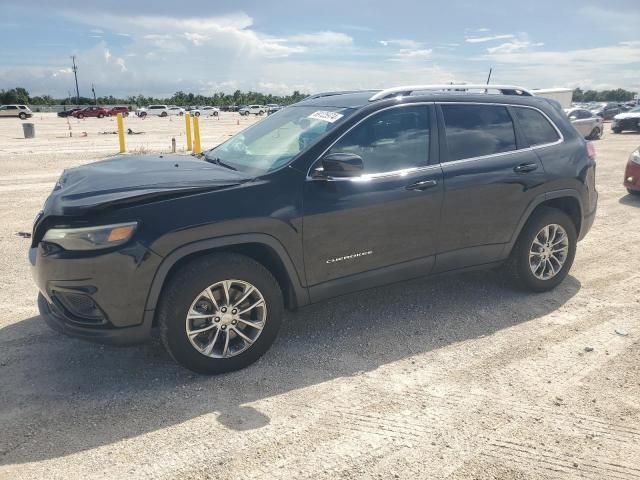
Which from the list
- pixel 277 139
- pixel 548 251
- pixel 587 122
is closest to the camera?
pixel 277 139

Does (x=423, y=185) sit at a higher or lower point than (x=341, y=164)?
lower

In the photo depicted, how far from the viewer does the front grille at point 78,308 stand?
10.0ft

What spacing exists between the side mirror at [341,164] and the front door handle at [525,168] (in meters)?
1.65

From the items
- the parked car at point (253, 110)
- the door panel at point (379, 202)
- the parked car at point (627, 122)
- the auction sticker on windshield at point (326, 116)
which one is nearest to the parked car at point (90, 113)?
the parked car at point (253, 110)

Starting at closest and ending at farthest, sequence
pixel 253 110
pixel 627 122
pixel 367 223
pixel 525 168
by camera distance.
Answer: pixel 367 223, pixel 525 168, pixel 627 122, pixel 253 110

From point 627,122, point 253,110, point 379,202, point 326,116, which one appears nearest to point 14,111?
point 253,110

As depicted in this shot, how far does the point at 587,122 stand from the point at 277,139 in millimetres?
22459

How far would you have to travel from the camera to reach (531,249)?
4.64 metres

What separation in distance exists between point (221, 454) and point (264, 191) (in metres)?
1.60

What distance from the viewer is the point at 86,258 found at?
2.95 meters

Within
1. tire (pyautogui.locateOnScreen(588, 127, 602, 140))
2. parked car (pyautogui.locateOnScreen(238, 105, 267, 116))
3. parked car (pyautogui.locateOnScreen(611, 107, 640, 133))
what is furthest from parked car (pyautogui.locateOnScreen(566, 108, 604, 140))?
parked car (pyautogui.locateOnScreen(238, 105, 267, 116))

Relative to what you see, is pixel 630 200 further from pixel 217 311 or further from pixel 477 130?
pixel 217 311

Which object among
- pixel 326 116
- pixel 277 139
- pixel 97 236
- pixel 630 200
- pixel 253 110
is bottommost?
pixel 253 110

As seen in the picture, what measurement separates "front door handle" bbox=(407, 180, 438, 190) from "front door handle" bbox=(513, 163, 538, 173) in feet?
2.96
